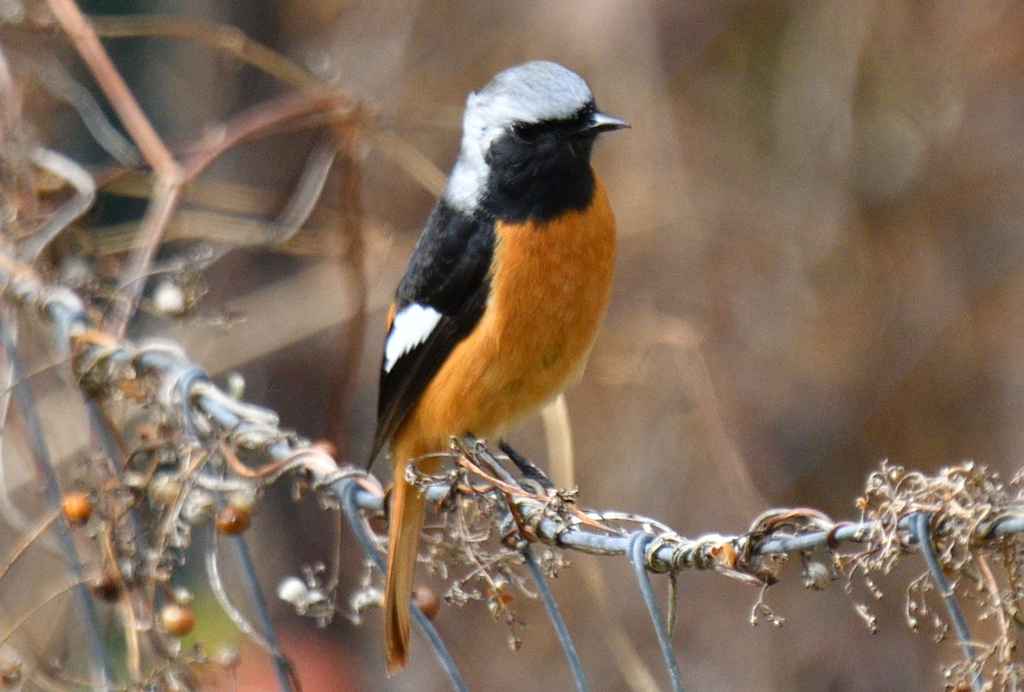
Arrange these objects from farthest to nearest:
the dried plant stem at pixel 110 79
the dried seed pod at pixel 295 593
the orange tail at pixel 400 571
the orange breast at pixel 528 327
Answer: the dried plant stem at pixel 110 79 < the orange breast at pixel 528 327 < the orange tail at pixel 400 571 < the dried seed pod at pixel 295 593

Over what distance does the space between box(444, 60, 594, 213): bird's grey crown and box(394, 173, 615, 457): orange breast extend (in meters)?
0.28

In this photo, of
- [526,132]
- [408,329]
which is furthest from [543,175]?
[408,329]

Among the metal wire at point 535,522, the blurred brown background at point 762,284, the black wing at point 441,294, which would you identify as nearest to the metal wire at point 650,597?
the metal wire at point 535,522

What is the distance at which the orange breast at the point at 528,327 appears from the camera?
9.44ft

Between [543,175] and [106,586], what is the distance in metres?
1.57

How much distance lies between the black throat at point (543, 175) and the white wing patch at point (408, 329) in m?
0.34

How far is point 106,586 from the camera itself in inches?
92.3

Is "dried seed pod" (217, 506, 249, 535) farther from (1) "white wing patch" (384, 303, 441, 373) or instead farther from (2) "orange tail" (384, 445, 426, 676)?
(1) "white wing patch" (384, 303, 441, 373)

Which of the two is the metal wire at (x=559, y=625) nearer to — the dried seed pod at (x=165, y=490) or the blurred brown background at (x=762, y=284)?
the dried seed pod at (x=165, y=490)

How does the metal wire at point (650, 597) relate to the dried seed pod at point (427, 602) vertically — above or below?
below

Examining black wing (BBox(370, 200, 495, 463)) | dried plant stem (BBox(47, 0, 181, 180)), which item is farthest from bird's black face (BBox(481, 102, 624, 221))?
dried plant stem (BBox(47, 0, 181, 180))

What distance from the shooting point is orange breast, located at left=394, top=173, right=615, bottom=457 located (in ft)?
9.44

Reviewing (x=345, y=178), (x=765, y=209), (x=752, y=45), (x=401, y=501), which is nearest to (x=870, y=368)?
(x=765, y=209)

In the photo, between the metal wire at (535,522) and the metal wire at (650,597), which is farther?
the metal wire at (650,597)
